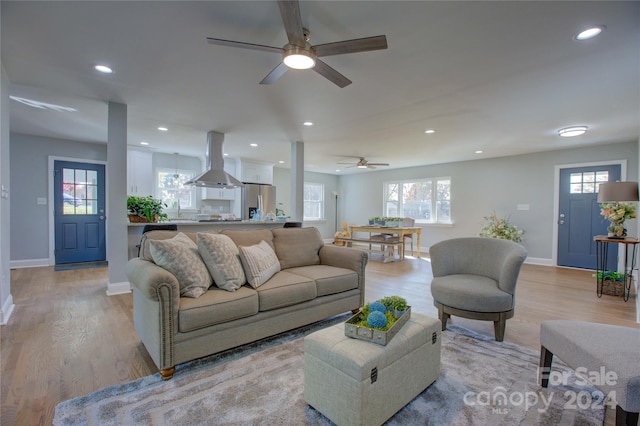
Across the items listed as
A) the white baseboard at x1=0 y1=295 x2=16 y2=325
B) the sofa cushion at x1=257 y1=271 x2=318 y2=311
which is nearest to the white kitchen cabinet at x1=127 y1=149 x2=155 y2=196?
the white baseboard at x1=0 y1=295 x2=16 y2=325

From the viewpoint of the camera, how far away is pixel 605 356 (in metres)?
1.43

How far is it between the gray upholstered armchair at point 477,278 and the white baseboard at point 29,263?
694cm

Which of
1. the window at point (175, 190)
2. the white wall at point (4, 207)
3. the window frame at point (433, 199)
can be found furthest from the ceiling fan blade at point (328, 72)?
the window frame at point (433, 199)

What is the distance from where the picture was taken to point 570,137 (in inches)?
200

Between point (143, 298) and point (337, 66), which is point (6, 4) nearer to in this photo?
point (143, 298)

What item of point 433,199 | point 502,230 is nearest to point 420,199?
point 433,199

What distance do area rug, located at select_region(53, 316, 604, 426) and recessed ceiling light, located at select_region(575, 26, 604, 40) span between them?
96.4 inches

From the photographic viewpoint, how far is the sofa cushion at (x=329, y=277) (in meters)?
2.80

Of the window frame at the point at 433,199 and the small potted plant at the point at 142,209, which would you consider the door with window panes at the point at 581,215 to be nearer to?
the window frame at the point at 433,199

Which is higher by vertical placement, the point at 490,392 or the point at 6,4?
the point at 6,4

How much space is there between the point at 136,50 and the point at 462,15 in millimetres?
2575

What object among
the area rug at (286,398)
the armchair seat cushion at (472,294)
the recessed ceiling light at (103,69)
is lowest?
the area rug at (286,398)

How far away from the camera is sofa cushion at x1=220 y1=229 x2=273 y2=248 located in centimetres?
294

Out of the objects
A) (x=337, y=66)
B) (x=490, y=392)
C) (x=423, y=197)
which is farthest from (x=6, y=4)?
(x=423, y=197)
